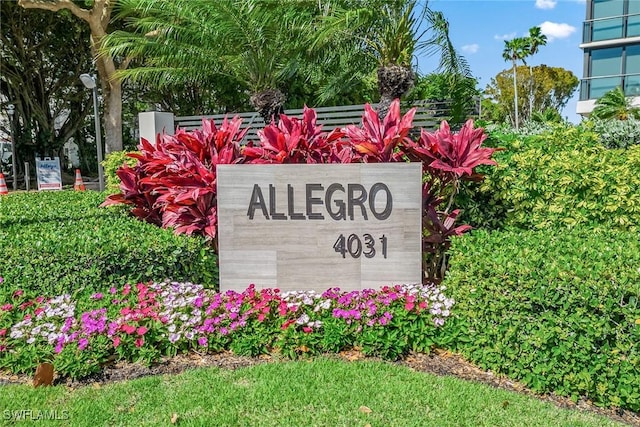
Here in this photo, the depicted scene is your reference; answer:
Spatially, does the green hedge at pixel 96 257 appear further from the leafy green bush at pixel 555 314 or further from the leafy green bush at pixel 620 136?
the leafy green bush at pixel 620 136

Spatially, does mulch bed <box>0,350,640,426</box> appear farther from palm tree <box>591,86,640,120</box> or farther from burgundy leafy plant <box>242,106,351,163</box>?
palm tree <box>591,86,640,120</box>

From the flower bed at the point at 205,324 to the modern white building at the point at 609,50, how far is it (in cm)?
2574

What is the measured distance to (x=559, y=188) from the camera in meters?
4.46

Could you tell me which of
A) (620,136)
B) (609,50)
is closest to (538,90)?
(609,50)

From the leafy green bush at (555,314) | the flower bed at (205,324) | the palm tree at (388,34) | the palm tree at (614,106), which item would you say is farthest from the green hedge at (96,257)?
the palm tree at (614,106)

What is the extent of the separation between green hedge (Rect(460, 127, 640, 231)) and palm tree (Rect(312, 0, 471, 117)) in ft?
15.5

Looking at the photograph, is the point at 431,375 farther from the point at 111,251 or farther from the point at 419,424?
the point at 111,251

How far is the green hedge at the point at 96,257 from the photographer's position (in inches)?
148

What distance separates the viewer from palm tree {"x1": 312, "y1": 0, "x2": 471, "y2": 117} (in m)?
8.70

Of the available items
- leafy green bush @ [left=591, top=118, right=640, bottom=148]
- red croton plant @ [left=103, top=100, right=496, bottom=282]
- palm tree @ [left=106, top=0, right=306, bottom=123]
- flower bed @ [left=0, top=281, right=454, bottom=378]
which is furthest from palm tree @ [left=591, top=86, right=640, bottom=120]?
flower bed @ [left=0, top=281, right=454, bottom=378]

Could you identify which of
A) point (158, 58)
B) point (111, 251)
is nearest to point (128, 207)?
point (111, 251)

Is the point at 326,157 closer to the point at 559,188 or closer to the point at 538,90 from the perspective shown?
the point at 559,188

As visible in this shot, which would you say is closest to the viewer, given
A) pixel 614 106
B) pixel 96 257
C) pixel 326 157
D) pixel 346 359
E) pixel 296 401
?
pixel 296 401

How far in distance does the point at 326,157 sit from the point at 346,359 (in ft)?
6.36
